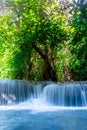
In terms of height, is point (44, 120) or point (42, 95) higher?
point (42, 95)

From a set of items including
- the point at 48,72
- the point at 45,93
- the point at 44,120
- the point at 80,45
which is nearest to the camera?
the point at 44,120

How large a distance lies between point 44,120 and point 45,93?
366cm

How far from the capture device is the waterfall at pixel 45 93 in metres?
12.6

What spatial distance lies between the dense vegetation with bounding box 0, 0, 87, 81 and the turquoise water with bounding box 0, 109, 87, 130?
13.3 feet

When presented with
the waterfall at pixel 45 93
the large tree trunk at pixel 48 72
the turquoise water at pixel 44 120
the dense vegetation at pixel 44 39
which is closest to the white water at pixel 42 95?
the waterfall at pixel 45 93

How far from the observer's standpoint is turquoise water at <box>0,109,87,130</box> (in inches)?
325

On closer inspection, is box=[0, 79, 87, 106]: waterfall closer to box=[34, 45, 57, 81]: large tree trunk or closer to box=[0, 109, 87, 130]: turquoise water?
box=[0, 109, 87, 130]: turquoise water

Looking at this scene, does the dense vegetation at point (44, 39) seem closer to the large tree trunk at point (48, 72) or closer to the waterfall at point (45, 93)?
the large tree trunk at point (48, 72)

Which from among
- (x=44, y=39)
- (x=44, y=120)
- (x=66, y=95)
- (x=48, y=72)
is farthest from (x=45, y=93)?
(x=44, y=120)

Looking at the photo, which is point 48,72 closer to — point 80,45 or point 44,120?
point 80,45

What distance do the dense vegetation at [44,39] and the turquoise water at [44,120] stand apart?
160 inches

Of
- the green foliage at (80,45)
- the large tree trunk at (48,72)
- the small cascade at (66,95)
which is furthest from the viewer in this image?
the large tree trunk at (48,72)

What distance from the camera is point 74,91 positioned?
41.5 feet

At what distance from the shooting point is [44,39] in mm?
14477
